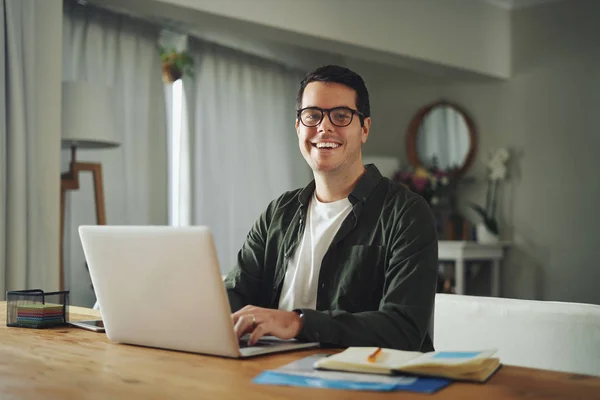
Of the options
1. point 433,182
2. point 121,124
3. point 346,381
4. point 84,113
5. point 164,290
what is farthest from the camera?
point 433,182

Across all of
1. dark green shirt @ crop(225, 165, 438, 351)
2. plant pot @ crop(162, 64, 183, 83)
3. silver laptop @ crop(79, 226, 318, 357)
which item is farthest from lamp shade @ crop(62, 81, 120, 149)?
silver laptop @ crop(79, 226, 318, 357)

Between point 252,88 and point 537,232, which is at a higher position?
point 252,88

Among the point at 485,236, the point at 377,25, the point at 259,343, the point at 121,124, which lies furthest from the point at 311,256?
the point at 485,236

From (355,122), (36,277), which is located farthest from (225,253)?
(355,122)

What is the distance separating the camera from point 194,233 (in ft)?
4.04

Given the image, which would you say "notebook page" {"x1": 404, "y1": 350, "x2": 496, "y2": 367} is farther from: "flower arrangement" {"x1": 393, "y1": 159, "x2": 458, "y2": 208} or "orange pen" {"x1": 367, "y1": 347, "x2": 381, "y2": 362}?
"flower arrangement" {"x1": 393, "y1": 159, "x2": 458, "y2": 208}

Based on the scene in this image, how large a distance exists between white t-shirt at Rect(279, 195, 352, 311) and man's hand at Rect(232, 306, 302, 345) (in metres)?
0.34

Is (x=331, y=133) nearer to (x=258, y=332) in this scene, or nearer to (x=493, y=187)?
(x=258, y=332)

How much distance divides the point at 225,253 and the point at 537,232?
2222 mm

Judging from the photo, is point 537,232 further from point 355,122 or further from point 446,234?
point 355,122

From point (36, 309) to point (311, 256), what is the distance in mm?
621

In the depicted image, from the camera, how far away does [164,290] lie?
1320 millimetres

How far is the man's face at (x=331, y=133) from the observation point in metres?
1.79

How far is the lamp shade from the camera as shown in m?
3.68
